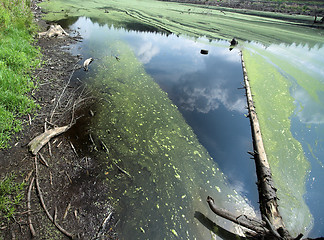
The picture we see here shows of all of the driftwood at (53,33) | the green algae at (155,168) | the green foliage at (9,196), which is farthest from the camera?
the driftwood at (53,33)

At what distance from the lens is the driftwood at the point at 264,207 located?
214 centimetres

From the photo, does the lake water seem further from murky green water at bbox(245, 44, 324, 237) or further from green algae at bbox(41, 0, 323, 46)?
green algae at bbox(41, 0, 323, 46)

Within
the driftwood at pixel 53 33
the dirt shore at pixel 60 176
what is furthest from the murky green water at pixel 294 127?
the driftwood at pixel 53 33

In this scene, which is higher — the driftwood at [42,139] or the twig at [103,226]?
the driftwood at [42,139]

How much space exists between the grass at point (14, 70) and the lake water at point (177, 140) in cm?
140

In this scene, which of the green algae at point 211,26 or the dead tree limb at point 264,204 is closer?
the dead tree limb at point 264,204

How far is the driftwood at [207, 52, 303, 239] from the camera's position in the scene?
7.02 ft

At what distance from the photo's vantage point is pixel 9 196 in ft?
7.36

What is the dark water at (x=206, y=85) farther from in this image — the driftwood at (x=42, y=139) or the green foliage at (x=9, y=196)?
the green foliage at (x=9, y=196)

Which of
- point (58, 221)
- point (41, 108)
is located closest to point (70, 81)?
point (41, 108)

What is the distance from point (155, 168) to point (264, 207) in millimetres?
1814

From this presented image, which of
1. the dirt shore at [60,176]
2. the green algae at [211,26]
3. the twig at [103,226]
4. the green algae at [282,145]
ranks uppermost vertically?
the green algae at [211,26]

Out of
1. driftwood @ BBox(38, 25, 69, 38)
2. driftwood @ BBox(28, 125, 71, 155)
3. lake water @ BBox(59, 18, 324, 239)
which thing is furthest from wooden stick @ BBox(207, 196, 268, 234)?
driftwood @ BBox(38, 25, 69, 38)

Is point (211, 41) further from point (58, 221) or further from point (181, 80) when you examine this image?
point (58, 221)
